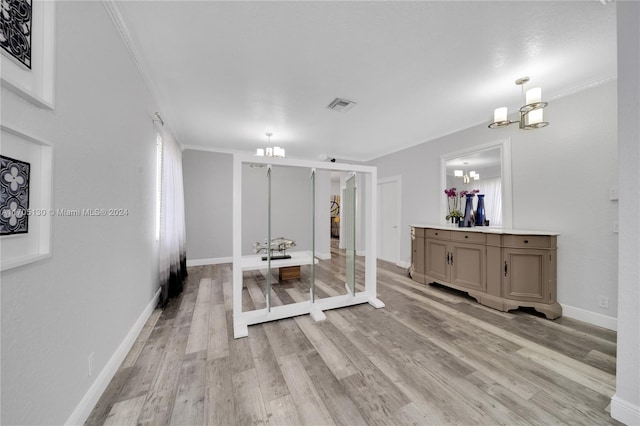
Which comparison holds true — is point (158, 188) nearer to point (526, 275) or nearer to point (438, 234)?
point (438, 234)

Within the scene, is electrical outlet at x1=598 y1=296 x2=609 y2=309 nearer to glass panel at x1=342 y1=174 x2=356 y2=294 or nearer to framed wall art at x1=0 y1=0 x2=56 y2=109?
glass panel at x1=342 y1=174 x2=356 y2=294

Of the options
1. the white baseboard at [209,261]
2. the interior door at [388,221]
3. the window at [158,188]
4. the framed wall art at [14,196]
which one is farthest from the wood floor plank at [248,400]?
the interior door at [388,221]

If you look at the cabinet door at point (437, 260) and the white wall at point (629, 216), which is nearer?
the white wall at point (629, 216)

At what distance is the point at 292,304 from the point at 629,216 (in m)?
2.75

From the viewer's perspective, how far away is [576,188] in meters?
2.55

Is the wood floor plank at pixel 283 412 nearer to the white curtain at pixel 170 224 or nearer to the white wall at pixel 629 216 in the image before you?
the white wall at pixel 629 216

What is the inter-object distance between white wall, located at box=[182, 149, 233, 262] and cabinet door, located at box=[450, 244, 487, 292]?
174 inches

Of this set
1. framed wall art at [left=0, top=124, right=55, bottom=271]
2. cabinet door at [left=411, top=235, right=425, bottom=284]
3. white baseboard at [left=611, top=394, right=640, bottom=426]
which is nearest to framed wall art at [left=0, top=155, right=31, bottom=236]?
framed wall art at [left=0, top=124, right=55, bottom=271]

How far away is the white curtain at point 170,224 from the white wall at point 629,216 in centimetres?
392

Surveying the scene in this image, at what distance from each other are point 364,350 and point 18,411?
1.92 metres

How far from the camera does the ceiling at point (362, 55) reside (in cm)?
160

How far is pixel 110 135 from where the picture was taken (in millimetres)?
1632

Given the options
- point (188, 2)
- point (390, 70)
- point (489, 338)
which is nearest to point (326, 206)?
point (390, 70)

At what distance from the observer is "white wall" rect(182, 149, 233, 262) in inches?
189
